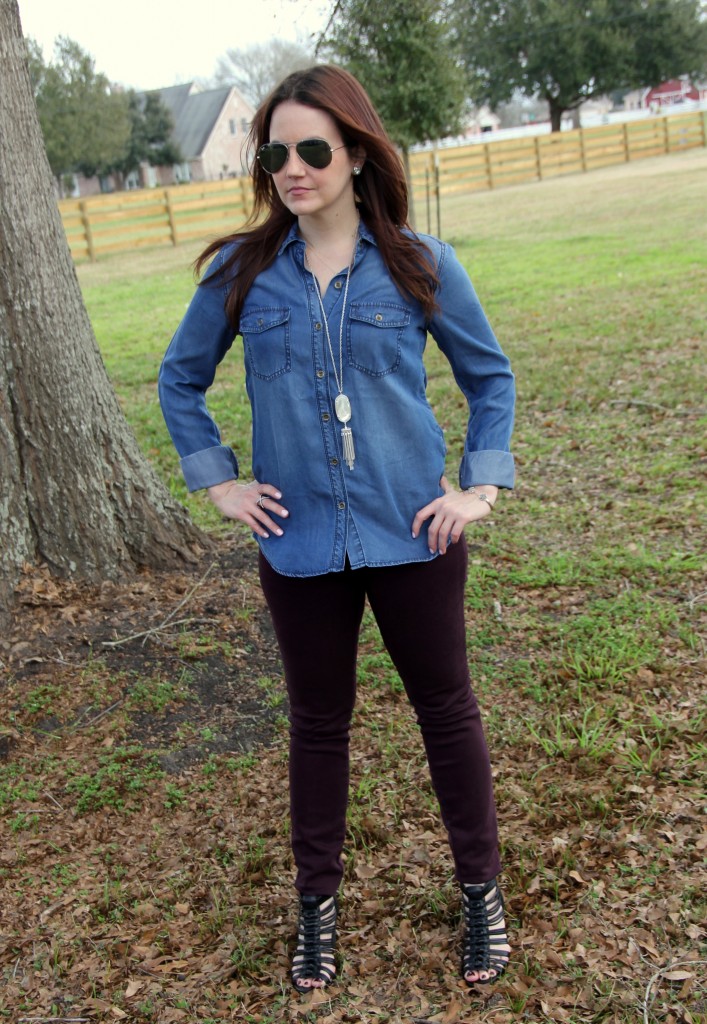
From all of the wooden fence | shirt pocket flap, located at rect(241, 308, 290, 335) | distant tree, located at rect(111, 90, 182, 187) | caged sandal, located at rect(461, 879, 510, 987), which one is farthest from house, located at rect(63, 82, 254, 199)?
caged sandal, located at rect(461, 879, 510, 987)

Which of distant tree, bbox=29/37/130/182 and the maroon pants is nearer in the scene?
the maroon pants

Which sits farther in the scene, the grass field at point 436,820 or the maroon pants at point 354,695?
the grass field at point 436,820

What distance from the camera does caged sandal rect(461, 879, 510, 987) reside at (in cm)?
231

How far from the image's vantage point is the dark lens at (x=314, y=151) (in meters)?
1.98

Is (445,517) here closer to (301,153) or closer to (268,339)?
(268,339)

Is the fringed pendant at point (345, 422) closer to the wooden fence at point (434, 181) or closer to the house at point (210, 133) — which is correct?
the wooden fence at point (434, 181)

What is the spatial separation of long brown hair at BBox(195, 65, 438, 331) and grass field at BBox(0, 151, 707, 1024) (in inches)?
60.6

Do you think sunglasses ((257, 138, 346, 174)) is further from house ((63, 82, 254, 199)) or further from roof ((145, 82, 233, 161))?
roof ((145, 82, 233, 161))

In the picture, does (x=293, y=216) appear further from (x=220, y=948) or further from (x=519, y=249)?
(x=519, y=249)

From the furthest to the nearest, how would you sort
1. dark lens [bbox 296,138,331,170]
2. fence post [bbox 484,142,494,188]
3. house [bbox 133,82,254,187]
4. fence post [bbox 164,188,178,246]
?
house [bbox 133,82,254,187] < fence post [bbox 484,142,494,188] < fence post [bbox 164,188,178,246] < dark lens [bbox 296,138,331,170]

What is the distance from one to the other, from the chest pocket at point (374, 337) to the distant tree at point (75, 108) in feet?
135

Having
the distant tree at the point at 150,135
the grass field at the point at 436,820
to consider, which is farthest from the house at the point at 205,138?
the grass field at the point at 436,820

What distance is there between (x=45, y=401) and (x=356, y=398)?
2.00 meters

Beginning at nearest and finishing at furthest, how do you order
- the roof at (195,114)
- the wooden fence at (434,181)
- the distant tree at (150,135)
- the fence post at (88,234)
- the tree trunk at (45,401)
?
the tree trunk at (45,401) < the fence post at (88,234) < the wooden fence at (434,181) < the distant tree at (150,135) < the roof at (195,114)
